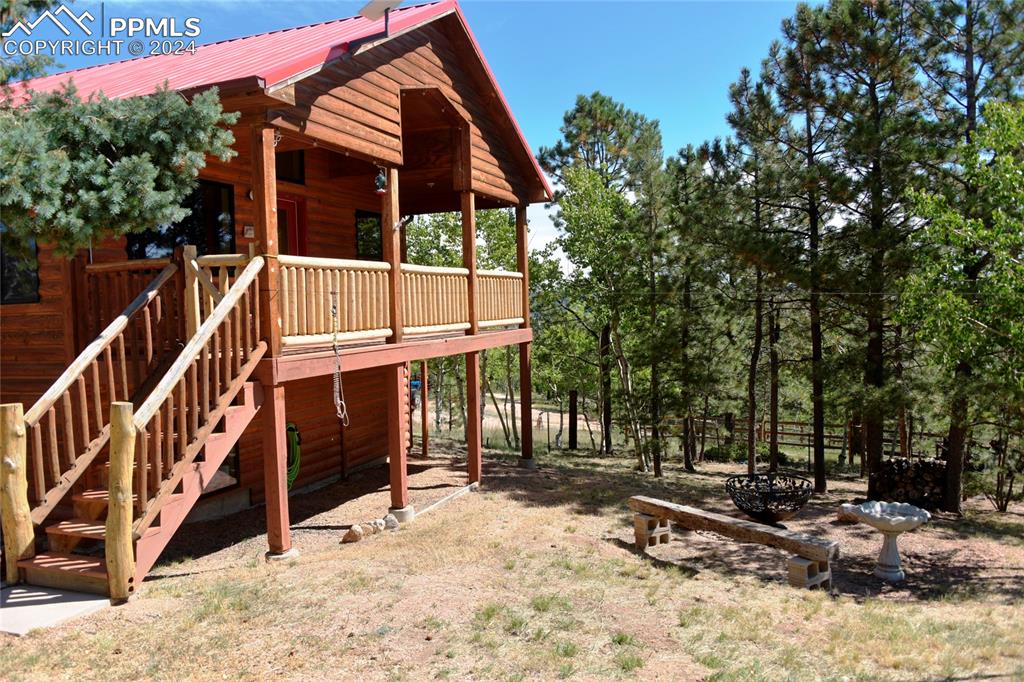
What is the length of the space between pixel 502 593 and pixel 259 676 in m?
2.67

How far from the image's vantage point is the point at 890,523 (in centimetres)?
948

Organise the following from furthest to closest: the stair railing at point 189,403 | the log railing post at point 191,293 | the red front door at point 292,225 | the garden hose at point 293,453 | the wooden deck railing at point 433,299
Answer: the red front door at point 292,225 < the garden hose at point 293,453 < the wooden deck railing at point 433,299 < the log railing post at point 191,293 < the stair railing at point 189,403

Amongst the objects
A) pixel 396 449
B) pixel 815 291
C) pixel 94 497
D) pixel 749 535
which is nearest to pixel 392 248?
pixel 396 449

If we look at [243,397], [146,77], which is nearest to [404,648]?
[243,397]

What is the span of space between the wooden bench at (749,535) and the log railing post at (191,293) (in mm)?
6191

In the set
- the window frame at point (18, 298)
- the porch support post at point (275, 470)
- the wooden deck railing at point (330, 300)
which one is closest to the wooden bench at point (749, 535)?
the wooden deck railing at point (330, 300)

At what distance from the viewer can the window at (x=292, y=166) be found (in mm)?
11367

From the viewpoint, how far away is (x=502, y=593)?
22.8 ft

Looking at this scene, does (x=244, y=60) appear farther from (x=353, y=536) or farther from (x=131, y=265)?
(x=353, y=536)

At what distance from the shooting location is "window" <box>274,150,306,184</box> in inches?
448

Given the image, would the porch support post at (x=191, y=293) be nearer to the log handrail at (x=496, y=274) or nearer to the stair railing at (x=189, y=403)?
the stair railing at (x=189, y=403)

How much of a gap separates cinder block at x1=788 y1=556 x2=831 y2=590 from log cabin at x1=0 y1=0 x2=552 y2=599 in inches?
203

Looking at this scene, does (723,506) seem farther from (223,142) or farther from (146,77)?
(146,77)

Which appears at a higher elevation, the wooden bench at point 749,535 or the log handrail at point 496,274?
the log handrail at point 496,274
